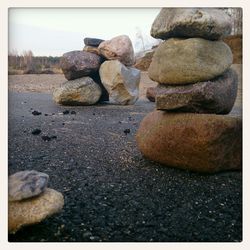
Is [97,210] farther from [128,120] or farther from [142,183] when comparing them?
[128,120]

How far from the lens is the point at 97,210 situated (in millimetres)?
4062

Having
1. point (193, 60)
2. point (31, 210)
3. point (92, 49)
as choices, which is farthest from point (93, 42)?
point (31, 210)

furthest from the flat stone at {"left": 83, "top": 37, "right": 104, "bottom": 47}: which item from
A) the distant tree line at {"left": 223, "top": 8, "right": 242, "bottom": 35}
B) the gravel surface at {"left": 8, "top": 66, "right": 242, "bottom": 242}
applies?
the distant tree line at {"left": 223, "top": 8, "right": 242, "bottom": 35}

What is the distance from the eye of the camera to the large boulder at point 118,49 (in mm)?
12000

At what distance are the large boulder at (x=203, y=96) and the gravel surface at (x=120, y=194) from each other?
0.87 meters

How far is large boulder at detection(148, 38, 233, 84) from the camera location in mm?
4996

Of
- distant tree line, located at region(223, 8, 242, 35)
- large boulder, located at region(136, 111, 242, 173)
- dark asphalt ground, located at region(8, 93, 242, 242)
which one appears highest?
distant tree line, located at region(223, 8, 242, 35)

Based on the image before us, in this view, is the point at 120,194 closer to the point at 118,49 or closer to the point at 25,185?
the point at 25,185

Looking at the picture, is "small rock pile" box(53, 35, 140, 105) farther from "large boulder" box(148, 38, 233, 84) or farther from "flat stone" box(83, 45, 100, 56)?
"large boulder" box(148, 38, 233, 84)

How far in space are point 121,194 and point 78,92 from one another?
7.44 m

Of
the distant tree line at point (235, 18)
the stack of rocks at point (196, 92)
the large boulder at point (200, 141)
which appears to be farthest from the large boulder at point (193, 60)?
the large boulder at point (200, 141)

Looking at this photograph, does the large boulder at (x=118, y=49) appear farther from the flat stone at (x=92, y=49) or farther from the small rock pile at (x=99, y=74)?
the flat stone at (x=92, y=49)

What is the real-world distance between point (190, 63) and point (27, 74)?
558 inches

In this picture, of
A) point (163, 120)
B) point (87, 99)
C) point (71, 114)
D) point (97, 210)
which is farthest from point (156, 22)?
point (87, 99)
